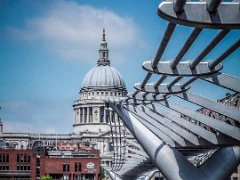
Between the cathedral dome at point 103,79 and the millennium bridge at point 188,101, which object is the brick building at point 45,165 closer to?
the millennium bridge at point 188,101

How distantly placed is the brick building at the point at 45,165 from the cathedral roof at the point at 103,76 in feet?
234

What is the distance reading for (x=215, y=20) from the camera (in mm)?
7664

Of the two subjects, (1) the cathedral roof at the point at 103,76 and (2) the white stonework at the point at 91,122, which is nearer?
(2) the white stonework at the point at 91,122

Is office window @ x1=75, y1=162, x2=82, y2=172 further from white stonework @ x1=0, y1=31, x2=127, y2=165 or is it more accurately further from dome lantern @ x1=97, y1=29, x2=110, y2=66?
dome lantern @ x1=97, y1=29, x2=110, y2=66

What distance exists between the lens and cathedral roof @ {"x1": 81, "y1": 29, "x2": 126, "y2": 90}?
539 ft

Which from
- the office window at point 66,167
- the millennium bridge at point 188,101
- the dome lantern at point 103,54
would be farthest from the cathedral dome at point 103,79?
the millennium bridge at point 188,101

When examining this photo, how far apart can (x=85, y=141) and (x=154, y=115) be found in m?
130

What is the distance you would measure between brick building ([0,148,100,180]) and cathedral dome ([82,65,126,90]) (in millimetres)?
71075

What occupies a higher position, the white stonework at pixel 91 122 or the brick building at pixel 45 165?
the white stonework at pixel 91 122

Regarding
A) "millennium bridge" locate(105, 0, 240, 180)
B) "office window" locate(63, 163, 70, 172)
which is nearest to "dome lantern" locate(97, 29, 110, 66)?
"office window" locate(63, 163, 70, 172)

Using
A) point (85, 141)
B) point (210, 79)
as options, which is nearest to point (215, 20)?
point (210, 79)

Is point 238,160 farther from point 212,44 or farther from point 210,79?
point 212,44

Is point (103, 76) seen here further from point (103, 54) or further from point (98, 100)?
point (98, 100)

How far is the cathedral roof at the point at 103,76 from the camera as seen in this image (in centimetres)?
16425
